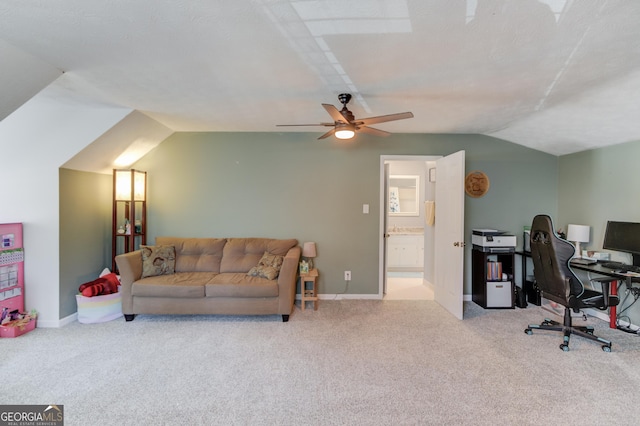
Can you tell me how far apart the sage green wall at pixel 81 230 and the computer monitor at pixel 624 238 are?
6169 mm

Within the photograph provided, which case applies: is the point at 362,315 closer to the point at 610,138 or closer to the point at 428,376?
the point at 428,376

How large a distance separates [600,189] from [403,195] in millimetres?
3253

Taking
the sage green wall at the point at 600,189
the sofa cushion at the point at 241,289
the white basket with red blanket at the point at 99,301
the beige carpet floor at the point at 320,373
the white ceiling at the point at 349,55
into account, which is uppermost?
the white ceiling at the point at 349,55

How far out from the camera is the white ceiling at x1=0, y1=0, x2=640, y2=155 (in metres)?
1.61

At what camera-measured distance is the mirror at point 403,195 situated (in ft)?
21.1

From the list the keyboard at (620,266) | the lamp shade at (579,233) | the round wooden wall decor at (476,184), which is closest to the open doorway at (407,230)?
the round wooden wall decor at (476,184)

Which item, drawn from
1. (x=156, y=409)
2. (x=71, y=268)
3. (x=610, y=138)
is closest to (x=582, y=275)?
(x=610, y=138)

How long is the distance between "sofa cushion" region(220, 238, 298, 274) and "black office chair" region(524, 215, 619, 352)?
2.85m

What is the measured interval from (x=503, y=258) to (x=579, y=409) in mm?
2382

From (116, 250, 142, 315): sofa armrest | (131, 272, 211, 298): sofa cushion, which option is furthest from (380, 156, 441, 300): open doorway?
(116, 250, 142, 315): sofa armrest

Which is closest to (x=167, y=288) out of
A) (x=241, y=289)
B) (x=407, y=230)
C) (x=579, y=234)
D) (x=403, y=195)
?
(x=241, y=289)

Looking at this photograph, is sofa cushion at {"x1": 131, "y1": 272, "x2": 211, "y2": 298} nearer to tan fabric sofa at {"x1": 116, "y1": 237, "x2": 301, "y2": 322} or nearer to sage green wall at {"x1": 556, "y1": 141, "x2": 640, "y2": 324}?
tan fabric sofa at {"x1": 116, "y1": 237, "x2": 301, "y2": 322}

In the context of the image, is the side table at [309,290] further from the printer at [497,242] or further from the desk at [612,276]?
the desk at [612,276]

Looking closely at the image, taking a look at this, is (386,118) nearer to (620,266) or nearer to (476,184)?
(476,184)
